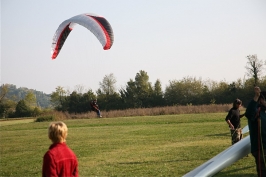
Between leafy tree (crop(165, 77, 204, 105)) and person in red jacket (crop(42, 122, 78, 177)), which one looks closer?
person in red jacket (crop(42, 122, 78, 177))

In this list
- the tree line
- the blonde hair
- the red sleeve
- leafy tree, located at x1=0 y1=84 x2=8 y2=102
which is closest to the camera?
the red sleeve

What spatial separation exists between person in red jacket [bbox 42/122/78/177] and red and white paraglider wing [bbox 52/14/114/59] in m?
10.7

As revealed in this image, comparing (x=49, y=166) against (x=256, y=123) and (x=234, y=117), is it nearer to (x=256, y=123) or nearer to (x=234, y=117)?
(x=256, y=123)

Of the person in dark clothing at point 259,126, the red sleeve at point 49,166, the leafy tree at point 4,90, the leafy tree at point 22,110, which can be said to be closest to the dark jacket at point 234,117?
the person in dark clothing at point 259,126

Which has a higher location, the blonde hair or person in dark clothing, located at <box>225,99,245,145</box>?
the blonde hair

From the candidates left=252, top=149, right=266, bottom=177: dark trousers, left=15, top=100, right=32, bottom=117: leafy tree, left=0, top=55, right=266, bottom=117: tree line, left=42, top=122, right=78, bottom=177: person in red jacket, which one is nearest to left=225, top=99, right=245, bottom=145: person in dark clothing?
left=252, top=149, right=266, bottom=177: dark trousers

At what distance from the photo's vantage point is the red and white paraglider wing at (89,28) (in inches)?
575

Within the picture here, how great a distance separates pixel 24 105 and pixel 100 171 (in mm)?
62330

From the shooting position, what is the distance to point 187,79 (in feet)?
198

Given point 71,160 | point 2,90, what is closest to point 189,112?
point 71,160

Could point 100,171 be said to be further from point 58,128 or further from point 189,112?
point 189,112

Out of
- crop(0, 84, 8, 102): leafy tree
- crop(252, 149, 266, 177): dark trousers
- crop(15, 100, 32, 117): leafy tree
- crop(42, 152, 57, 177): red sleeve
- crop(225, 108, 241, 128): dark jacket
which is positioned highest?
crop(0, 84, 8, 102): leafy tree

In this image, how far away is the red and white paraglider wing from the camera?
14617mm

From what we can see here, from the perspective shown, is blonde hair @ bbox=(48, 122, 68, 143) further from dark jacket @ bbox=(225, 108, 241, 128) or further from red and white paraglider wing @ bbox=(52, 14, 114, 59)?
red and white paraglider wing @ bbox=(52, 14, 114, 59)
